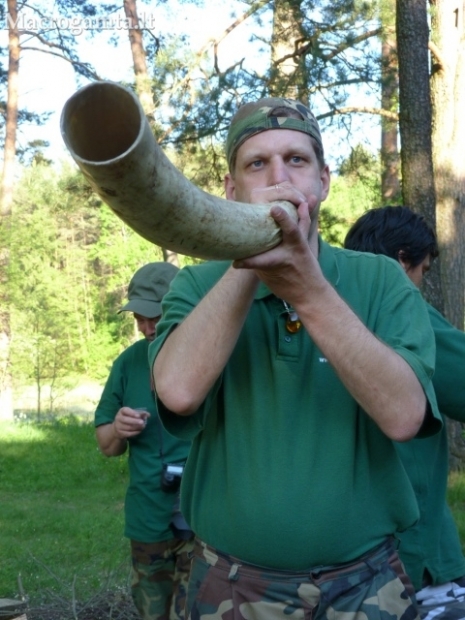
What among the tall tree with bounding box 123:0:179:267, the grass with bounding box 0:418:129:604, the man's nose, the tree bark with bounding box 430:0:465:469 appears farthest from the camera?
the tall tree with bounding box 123:0:179:267

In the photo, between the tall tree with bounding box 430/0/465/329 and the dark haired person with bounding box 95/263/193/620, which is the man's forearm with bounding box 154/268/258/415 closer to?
the dark haired person with bounding box 95/263/193/620

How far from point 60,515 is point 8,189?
1404cm

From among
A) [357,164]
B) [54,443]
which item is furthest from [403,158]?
[54,443]

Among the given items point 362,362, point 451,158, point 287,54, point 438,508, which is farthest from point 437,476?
point 287,54

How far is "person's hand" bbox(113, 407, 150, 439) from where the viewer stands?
430 centimetres

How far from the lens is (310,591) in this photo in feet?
6.35

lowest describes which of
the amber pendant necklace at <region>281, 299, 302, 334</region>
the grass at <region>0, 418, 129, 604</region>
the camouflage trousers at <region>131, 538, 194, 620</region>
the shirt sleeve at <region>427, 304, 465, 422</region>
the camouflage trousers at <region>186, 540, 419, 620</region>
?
the grass at <region>0, 418, 129, 604</region>

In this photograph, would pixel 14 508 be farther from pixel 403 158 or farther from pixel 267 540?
pixel 267 540

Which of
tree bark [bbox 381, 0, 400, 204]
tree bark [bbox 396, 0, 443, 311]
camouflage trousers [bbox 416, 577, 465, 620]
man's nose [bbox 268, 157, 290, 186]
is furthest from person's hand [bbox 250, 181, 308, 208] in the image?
tree bark [bbox 381, 0, 400, 204]

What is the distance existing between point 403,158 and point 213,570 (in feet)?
21.9

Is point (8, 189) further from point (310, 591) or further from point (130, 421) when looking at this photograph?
point (310, 591)

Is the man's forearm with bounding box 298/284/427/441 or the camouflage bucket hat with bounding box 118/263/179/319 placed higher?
the camouflage bucket hat with bounding box 118/263/179/319

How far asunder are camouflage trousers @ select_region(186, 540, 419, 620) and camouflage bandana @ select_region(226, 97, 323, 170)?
2.99 feet

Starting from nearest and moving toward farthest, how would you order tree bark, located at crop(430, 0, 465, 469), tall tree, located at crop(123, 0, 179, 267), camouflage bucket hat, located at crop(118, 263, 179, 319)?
camouflage bucket hat, located at crop(118, 263, 179, 319)
tree bark, located at crop(430, 0, 465, 469)
tall tree, located at crop(123, 0, 179, 267)
